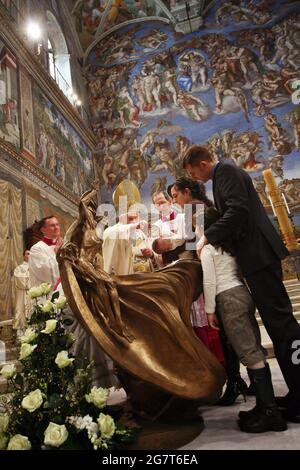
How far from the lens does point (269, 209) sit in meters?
13.2

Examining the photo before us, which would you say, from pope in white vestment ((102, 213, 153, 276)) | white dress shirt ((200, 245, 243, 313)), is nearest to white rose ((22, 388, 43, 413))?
white dress shirt ((200, 245, 243, 313))

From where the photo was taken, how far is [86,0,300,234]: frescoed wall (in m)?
14.6

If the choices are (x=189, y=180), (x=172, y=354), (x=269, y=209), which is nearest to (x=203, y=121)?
(x=269, y=209)

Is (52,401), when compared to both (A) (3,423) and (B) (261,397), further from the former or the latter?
(B) (261,397)

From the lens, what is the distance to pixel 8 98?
829cm

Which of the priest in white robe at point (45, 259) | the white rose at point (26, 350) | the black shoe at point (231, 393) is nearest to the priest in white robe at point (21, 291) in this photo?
the priest in white robe at point (45, 259)

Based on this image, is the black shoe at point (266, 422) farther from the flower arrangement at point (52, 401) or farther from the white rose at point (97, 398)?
the white rose at point (97, 398)

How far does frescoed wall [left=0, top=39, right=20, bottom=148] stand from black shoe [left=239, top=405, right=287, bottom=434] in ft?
24.5

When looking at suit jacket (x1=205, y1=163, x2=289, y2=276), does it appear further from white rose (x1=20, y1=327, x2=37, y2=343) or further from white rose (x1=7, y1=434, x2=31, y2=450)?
white rose (x1=7, y1=434, x2=31, y2=450)

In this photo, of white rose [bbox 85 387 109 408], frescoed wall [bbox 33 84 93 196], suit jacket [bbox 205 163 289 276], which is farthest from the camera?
frescoed wall [bbox 33 84 93 196]

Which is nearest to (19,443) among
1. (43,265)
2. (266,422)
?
(266,422)

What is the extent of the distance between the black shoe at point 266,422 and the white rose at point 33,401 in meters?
1.04
